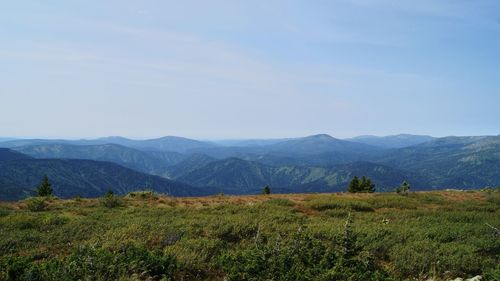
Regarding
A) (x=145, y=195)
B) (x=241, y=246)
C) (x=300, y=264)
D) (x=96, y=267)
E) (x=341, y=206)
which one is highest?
(x=96, y=267)

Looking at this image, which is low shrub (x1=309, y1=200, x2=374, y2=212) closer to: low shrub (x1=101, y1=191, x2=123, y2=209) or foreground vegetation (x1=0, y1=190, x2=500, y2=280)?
foreground vegetation (x1=0, y1=190, x2=500, y2=280)

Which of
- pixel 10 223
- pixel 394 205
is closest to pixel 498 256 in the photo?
pixel 394 205

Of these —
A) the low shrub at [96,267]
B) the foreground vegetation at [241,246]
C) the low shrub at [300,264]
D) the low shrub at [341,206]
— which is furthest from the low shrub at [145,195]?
the low shrub at [300,264]

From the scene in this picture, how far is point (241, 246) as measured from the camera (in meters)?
12.6

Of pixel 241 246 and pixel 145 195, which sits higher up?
pixel 241 246

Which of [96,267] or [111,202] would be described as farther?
[111,202]

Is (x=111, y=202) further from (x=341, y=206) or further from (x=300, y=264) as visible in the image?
(x=300, y=264)

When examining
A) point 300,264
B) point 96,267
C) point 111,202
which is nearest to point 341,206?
point 111,202

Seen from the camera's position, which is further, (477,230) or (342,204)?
(342,204)

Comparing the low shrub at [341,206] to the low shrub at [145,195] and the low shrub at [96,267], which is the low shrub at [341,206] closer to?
the low shrub at [145,195]

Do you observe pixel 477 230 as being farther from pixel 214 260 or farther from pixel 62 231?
pixel 62 231

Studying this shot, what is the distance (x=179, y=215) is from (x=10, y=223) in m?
7.15

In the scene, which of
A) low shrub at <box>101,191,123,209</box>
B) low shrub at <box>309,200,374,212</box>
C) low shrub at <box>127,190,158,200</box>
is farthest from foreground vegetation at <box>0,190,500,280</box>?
low shrub at <box>127,190,158,200</box>

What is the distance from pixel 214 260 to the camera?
1030 cm
